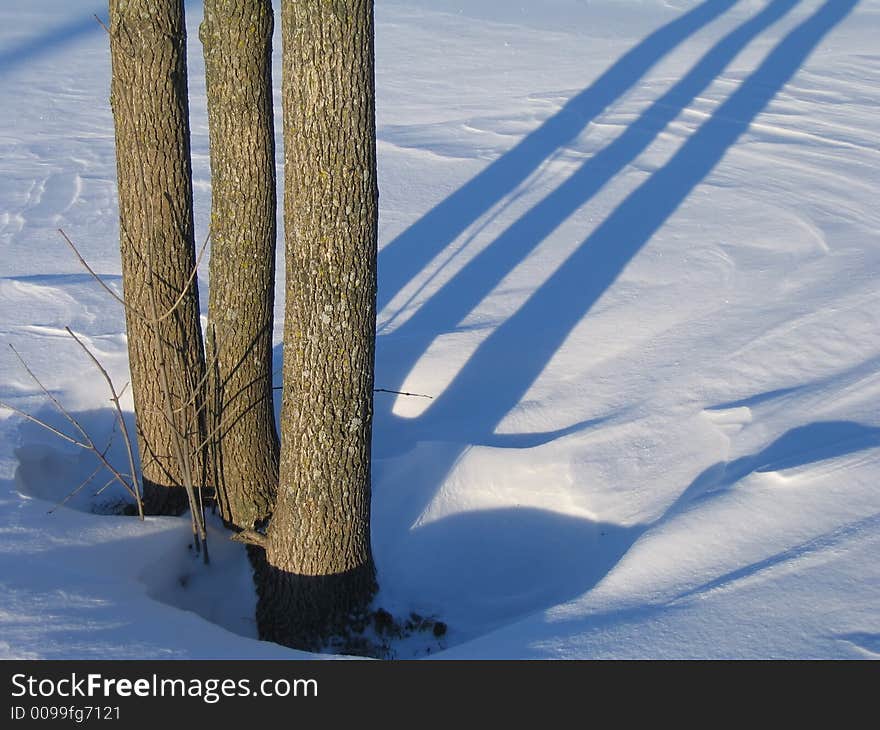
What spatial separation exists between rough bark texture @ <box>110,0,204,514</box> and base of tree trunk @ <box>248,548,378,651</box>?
706 mm

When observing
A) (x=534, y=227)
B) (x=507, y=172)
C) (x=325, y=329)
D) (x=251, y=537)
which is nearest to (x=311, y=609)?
(x=251, y=537)

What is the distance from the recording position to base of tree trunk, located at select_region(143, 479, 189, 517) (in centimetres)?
445

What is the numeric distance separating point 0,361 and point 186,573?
2111 millimetres

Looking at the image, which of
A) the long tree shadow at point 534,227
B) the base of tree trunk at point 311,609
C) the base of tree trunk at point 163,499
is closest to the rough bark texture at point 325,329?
the base of tree trunk at point 311,609

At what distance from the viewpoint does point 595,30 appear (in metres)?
14.0

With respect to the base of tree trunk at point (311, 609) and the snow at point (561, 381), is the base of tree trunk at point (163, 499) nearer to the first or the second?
the snow at point (561, 381)

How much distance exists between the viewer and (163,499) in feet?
14.6

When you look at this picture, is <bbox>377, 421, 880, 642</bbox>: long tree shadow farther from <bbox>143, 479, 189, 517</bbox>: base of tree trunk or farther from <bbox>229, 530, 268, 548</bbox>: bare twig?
<bbox>143, 479, 189, 517</bbox>: base of tree trunk

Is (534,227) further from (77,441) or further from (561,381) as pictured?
(77,441)

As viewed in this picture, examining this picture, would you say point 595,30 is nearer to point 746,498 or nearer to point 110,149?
point 110,149

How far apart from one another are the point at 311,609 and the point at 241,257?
1.54m

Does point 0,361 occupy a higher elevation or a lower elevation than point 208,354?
lower
